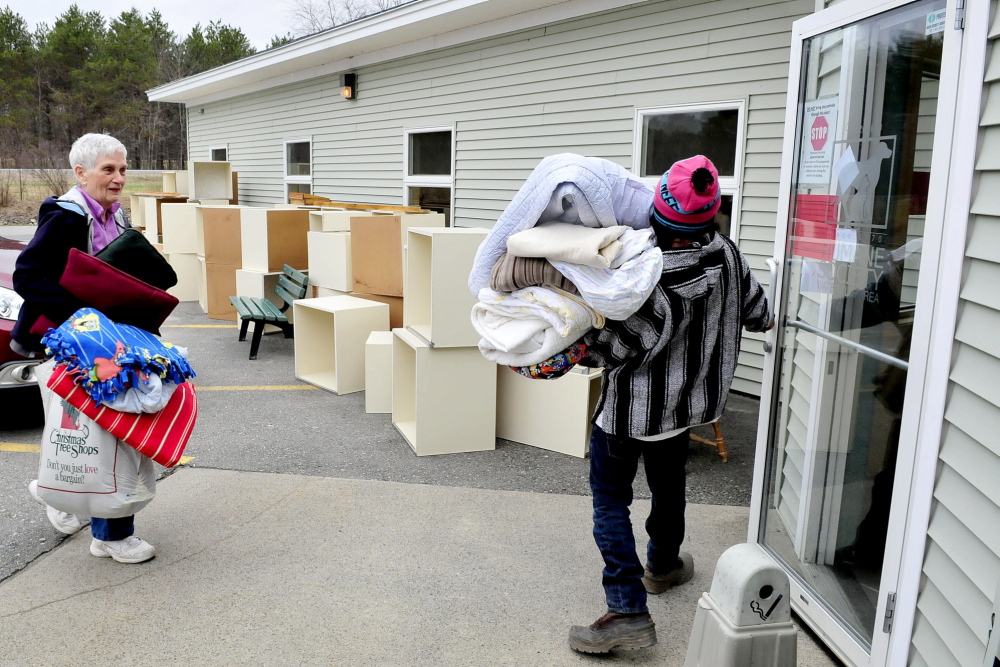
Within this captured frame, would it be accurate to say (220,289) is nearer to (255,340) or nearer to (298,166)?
(255,340)

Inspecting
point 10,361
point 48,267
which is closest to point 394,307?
point 10,361

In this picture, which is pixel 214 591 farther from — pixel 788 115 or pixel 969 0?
pixel 969 0

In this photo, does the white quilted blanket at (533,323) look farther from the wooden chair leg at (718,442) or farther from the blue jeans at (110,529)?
the wooden chair leg at (718,442)

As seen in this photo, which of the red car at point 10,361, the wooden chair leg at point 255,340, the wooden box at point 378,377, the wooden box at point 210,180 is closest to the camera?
the red car at point 10,361

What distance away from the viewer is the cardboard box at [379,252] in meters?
6.59

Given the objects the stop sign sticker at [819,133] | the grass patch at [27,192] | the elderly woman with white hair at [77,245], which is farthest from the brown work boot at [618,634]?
the grass patch at [27,192]

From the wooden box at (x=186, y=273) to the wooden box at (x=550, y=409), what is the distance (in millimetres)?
6792

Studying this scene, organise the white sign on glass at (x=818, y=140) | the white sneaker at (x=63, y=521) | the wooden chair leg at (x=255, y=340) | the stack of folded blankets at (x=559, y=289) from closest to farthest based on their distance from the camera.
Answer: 1. the stack of folded blankets at (x=559, y=289)
2. the white sign on glass at (x=818, y=140)
3. the white sneaker at (x=63, y=521)
4. the wooden chair leg at (x=255, y=340)

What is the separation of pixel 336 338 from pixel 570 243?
4.05 metres

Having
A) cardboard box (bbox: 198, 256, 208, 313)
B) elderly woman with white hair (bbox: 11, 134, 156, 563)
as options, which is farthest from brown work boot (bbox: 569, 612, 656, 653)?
cardboard box (bbox: 198, 256, 208, 313)

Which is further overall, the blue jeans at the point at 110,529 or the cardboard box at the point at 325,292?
the cardboard box at the point at 325,292

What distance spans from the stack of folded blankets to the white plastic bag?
5.18 feet

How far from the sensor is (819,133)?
2846mm

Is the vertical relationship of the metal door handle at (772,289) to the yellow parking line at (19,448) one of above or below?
above
